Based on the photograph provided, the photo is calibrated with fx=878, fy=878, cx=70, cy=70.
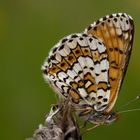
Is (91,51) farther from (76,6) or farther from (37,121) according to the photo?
(76,6)

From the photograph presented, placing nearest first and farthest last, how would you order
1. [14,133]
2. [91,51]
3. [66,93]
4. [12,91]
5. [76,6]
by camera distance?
1. [66,93]
2. [91,51]
3. [14,133]
4. [12,91]
5. [76,6]

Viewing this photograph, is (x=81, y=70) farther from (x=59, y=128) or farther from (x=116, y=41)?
(x=59, y=128)

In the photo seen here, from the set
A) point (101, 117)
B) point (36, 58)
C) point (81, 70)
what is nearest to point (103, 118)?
point (101, 117)

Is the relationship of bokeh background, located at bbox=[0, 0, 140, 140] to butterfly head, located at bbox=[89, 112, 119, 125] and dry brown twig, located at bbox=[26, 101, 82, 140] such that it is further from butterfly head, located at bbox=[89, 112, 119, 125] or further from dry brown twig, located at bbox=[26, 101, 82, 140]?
dry brown twig, located at bbox=[26, 101, 82, 140]

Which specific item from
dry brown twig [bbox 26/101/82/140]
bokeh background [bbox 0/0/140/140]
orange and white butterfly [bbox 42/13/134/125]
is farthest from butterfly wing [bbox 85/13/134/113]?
bokeh background [bbox 0/0/140/140]

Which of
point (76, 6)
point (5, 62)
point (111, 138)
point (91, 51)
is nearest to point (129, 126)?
point (111, 138)
